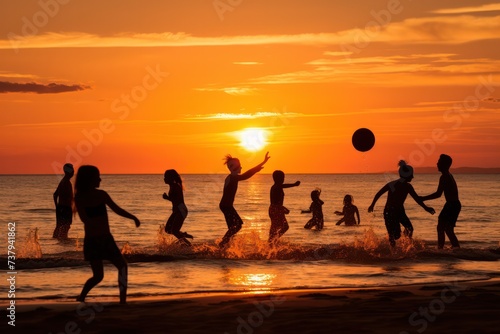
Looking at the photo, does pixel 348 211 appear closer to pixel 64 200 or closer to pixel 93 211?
pixel 64 200

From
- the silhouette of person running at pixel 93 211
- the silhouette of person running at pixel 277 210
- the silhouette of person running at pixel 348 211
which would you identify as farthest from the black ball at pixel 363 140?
the silhouette of person running at pixel 93 211

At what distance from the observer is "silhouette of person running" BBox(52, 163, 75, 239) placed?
20547 millimetres

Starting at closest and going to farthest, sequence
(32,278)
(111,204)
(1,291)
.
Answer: (111,204) < (1,291) < (32,278)

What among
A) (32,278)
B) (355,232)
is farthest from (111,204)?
(355,232)

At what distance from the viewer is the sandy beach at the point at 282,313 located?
322 inches

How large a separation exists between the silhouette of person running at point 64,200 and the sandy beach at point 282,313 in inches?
402

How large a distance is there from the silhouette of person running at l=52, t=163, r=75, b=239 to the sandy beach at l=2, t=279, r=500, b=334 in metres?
10.2

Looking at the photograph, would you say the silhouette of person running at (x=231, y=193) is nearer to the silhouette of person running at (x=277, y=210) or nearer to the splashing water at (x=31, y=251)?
the silhouette of person running at (x=277, y=210)

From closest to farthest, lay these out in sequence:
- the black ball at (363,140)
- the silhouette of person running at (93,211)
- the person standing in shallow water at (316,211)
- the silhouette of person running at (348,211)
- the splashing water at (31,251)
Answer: the silhouette of person running at (93,211), the splashing water at (31,251), the black ball at (363,140), the person standing in shallow water at (316,211), the silhouette of person running at (348,211)

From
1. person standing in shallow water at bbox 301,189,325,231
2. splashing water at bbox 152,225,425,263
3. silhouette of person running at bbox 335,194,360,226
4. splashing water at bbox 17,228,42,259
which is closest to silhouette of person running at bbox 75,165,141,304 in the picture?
splashing water at bbox 152,225,425,263

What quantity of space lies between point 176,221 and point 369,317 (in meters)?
10.2

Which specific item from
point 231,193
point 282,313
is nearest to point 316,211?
point 231,193

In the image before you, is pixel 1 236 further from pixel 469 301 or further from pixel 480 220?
pixel 480 220

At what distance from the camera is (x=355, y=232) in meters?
27.5
